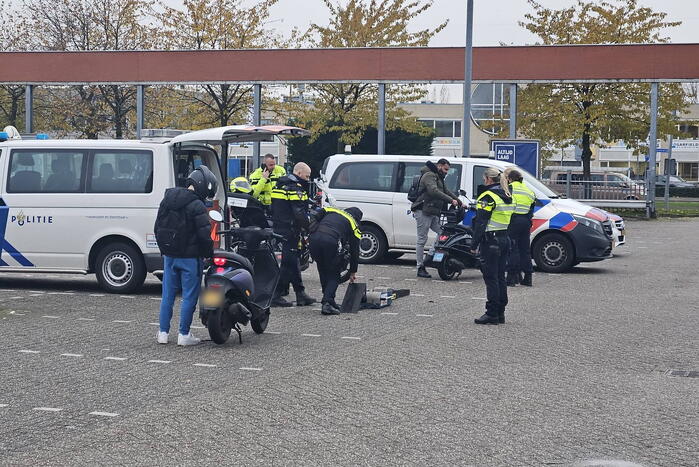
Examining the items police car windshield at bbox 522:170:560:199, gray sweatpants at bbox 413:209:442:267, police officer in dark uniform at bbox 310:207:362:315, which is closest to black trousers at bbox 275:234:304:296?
police officer in dark uniform at bbox 310:207:362:315

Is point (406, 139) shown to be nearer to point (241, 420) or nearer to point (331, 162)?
point (331, 162)

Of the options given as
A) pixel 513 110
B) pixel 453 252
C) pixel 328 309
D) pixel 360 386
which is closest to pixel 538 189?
pixel 453 252

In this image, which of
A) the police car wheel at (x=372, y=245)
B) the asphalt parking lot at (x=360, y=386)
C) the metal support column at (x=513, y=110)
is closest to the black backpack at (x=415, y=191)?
the police car wheel at (x=372, y=245)

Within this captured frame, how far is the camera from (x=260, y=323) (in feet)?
34.2

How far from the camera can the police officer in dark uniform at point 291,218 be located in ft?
41.0

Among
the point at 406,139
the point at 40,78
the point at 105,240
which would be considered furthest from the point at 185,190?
the point at 406,139

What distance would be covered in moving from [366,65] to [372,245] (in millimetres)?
15946

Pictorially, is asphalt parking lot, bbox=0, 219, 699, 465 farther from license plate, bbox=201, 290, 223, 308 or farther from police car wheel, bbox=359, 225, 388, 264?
police car wheel, bbox=359, 225, 388, 264

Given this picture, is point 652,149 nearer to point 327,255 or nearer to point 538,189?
point 538,189

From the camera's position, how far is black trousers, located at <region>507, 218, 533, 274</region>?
589 inches

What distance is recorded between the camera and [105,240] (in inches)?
531

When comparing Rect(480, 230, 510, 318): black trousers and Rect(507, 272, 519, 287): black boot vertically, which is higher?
Rect(480, 230, 510, 318): black trousers

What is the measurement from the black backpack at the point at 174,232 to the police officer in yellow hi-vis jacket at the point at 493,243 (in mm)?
3487

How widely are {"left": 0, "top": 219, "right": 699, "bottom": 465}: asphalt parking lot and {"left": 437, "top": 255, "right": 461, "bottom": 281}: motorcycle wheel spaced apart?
2.43 metres
